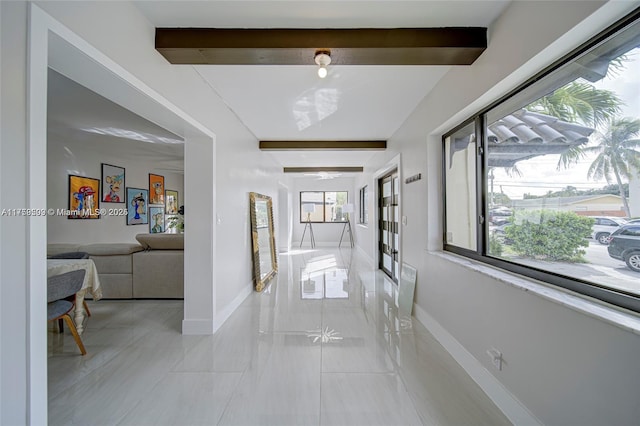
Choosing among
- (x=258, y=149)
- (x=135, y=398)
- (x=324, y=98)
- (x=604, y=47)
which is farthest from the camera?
(x=258, y=149)

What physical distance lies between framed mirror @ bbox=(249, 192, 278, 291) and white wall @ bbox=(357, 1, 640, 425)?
8.99 ft

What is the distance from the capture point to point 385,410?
1.66m

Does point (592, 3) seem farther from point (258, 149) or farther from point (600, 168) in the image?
point (258, 149)

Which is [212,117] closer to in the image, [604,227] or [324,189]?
[604,227]

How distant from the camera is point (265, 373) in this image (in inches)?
80.5

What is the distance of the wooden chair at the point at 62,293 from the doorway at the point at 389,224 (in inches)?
158

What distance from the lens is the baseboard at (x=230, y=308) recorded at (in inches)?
112

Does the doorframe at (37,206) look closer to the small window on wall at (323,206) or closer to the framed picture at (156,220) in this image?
the framed picture at (156,220)

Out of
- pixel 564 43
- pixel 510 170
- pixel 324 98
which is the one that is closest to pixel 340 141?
pixel 324 98

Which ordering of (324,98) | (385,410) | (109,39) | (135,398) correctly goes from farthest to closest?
(324,98) → (135,398) → (385,410) → (109,39)

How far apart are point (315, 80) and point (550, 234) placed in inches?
88.5

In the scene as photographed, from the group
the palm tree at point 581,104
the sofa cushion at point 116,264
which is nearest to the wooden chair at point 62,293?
the sofa cushion at point 116,264

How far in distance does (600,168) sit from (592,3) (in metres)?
0.74

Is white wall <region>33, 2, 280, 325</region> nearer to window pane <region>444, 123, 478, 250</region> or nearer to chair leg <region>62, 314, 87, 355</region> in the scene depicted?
chair leg <region>62, 314, 87, 355</region>
